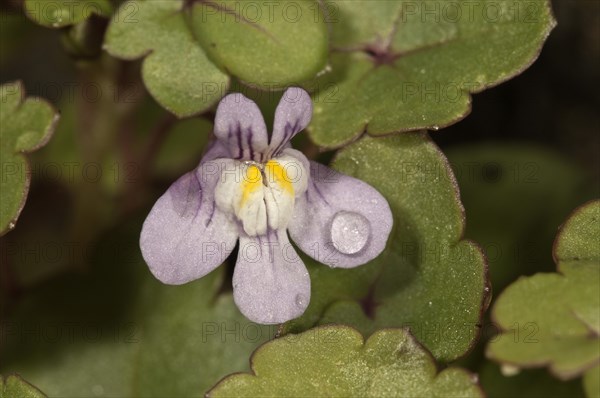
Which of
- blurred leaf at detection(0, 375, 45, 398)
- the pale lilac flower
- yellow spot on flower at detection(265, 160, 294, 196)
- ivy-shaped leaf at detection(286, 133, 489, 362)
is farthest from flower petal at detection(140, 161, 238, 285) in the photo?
blurred leaf at detection(0, 375, 45, 398)

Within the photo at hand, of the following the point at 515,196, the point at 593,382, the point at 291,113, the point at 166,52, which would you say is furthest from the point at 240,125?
the point at 515,196

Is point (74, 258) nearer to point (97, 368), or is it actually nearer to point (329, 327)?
point (97, 368)

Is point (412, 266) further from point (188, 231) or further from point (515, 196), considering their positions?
point (515, 196)

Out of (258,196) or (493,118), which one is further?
(493,118)

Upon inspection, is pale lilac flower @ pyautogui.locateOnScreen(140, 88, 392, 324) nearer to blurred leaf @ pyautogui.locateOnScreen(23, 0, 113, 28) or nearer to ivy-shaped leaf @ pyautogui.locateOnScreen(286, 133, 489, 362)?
ivy-shaped leaf @ pyautogui.locateOnScreen(286, 133, 489, 362)

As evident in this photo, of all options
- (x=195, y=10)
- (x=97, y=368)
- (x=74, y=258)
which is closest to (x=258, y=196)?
Result: (x=195, y=10)

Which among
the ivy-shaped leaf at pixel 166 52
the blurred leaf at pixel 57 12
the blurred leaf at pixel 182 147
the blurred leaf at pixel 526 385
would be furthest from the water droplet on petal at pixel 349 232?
the blurred leaf at pixel 182 147
